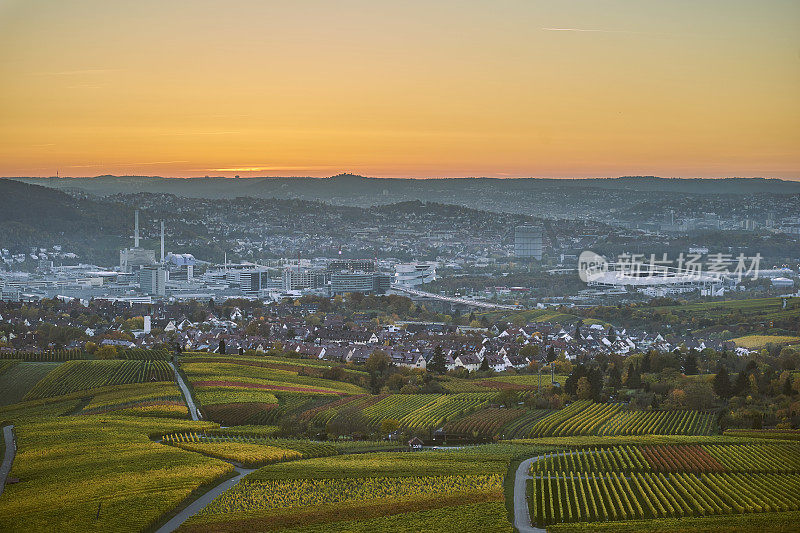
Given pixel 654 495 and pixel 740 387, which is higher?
pixel 654 495

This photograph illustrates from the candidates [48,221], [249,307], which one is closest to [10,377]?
[249,307]

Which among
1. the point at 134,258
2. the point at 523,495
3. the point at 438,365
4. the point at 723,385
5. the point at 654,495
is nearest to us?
the point at 654,495

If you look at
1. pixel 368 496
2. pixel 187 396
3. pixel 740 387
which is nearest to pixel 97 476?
pixel 368 496

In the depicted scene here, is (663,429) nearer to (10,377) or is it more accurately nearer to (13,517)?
(13,517)

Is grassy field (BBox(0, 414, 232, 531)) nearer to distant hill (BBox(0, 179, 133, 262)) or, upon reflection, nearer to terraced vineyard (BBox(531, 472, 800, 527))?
terraced vineyard (BBox(531, 472, 800, 527))

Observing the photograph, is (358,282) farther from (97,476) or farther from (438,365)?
(97,476)
